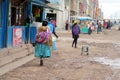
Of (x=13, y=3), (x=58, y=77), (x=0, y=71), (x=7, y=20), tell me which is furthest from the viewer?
(x=13, y=3)

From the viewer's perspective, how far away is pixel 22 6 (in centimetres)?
2373

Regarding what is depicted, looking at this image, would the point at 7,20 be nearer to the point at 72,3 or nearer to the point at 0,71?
the point at 0,71

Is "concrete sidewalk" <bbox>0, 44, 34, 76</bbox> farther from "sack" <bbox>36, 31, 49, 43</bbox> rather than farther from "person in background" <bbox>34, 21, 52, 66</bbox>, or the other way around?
"sack" <bbox>36, 31, 49, 43</bbox>

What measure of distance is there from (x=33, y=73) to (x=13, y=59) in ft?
13.5

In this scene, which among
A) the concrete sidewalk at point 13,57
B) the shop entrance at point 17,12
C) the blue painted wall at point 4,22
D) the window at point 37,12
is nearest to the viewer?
the concrete sidewalk at point 13,57

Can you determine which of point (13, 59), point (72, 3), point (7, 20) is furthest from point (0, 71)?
point (72, 3)

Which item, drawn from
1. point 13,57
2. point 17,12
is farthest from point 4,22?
point 17,12

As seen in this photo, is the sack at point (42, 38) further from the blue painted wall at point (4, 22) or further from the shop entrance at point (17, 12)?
the shop entrance at point (17, 12)

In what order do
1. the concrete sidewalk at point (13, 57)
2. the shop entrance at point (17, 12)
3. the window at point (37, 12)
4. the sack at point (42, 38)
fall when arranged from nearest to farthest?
the concrete sidewalk at point (13, 57) → the sack at point (42, 38) → the shop entrance at point (17, 12) → the window at point (37, 12)

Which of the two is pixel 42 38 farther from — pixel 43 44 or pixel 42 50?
pixel 42 50

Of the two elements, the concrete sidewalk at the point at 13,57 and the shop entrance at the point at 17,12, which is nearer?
the concrete sidewalk at the point at 13,57

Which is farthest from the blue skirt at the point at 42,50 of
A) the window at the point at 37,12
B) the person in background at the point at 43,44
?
the window at the point at 37,12

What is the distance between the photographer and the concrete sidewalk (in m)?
14.7

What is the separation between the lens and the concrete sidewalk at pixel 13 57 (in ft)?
48.3
